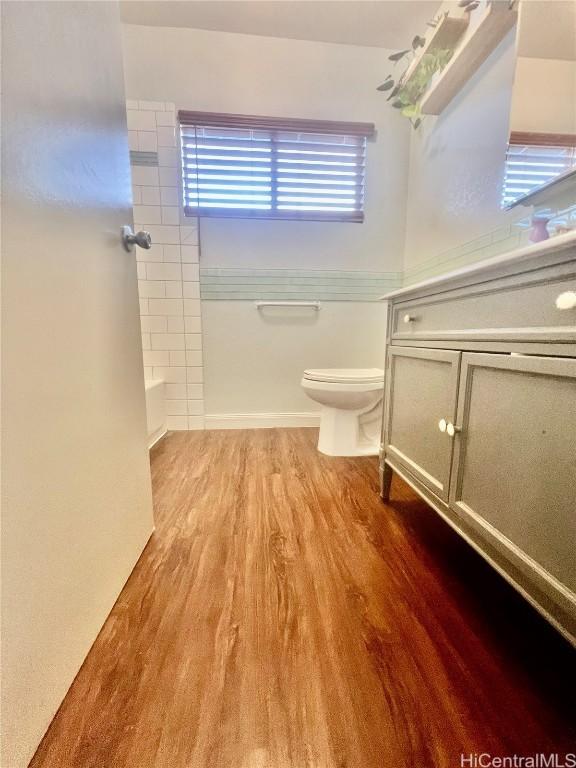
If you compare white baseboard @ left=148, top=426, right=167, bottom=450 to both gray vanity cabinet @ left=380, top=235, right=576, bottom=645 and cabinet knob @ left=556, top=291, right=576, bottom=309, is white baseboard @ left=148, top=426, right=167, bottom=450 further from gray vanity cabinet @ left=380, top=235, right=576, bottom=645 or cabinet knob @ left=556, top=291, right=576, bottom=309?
cabinet knob @ left=556, top=291, right=576, bottom=309

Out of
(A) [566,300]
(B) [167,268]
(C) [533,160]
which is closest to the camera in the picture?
(A) [566,300]

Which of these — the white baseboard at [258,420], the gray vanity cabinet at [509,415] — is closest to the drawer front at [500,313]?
the gray vanity cabinet at [509,415]

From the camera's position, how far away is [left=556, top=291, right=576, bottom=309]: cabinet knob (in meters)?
0.53

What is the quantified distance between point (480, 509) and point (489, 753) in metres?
0.39

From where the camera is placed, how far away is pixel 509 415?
2.15 feet

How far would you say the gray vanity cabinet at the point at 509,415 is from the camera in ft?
1.78

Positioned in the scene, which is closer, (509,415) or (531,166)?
(509,415)

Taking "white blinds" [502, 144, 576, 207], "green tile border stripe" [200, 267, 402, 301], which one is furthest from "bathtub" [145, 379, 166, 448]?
"white blinds" [502, 144, 576, 207]

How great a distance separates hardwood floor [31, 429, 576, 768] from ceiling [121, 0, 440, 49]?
2.62 m

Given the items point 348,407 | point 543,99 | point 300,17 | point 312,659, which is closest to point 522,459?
point 312,659

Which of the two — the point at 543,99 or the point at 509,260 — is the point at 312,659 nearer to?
the point at 509,260

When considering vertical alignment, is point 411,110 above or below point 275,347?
above

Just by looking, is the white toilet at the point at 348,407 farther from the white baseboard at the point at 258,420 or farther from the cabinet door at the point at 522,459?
the cabinet door at the point at 522,459

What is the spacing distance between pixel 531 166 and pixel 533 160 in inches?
0.7
